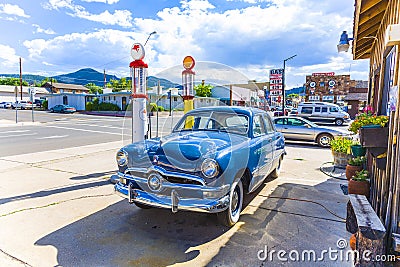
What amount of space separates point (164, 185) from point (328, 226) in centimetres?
241

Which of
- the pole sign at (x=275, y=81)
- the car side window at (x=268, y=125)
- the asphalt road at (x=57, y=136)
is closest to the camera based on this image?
the car side window at (x=268, y=125)

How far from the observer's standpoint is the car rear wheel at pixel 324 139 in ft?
35.7

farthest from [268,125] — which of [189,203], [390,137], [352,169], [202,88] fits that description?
[202,88]

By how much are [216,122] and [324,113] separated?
22.4m

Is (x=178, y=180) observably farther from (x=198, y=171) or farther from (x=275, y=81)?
(x=275, y=81)

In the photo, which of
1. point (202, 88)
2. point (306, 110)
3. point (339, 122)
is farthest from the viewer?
point (306, 110)

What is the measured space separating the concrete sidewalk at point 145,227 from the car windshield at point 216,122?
135cm

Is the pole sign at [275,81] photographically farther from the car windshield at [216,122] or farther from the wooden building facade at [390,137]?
the car windshield at [216,122]

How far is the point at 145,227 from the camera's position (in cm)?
364

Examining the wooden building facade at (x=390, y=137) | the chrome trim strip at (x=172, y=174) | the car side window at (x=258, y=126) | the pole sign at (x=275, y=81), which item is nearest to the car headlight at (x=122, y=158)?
the chrome trim strip at (x=172, y=174)

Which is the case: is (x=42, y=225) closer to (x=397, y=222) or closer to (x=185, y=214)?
(x=185, y=214)

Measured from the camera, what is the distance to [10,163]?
741 cm

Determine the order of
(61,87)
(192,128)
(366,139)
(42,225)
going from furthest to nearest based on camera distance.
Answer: (61,87)
(192,128)
(42,225)
(366,139)

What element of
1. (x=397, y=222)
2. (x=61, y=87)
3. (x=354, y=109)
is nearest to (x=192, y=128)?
(x=397, y=222)
